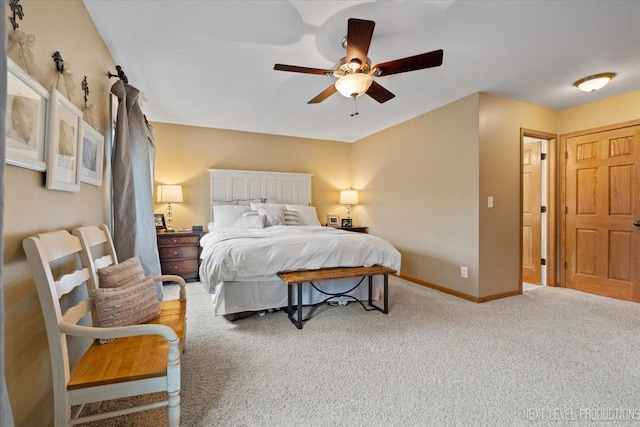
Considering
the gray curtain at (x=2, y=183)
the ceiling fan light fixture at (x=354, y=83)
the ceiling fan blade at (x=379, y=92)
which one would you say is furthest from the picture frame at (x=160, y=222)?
the gray curtain at (x=2, y=183)

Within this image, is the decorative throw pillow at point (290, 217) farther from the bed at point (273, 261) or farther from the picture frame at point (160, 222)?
the picture frame at point (160, 222)

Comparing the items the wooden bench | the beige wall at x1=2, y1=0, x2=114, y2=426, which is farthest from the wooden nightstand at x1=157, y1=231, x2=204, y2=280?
the beige wall at x1=2, y1=0, x2=114, y2=426

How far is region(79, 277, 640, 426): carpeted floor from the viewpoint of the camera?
1.49m

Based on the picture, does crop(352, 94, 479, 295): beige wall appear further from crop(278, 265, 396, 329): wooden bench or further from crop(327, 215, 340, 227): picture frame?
crop(278, 265, 396, 329): wooden bench

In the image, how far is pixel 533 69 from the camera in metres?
2.70

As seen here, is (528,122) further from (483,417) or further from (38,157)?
(38,157)

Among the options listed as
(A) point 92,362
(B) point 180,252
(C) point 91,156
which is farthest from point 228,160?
(A) point 92,362

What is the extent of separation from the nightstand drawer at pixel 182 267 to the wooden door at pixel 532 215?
470 cm

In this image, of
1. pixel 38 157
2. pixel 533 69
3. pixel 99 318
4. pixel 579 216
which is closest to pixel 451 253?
pixel 579 216

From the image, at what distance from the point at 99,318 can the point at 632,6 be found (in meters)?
3.63

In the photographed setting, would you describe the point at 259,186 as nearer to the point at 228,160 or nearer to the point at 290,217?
the point at 228,160

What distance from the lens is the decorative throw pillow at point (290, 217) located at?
4.44 meters

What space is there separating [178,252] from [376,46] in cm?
354

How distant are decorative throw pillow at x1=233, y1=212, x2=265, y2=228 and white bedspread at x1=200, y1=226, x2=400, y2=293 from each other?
0.87 metres
